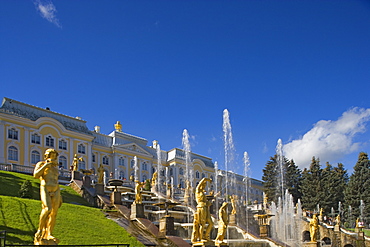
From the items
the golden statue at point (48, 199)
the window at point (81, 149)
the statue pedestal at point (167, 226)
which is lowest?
the statue pedestal at point (167, 226)

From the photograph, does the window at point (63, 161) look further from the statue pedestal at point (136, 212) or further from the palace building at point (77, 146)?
the statue pedestal at point (136, 212)

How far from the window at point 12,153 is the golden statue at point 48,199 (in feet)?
129

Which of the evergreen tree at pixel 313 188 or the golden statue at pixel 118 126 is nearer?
the evergreen tree at pixel 313 188

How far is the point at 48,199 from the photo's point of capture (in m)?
9.15

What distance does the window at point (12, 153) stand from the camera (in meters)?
45.1

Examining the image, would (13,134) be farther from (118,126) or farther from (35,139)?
(118,126)

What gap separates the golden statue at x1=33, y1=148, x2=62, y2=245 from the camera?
8992mm

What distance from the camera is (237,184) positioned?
79.2m

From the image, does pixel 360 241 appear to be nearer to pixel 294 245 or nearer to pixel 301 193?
pixel 294 245

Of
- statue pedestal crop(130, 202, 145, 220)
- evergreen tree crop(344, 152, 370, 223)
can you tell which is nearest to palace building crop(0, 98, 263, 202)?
evergreen tree crop(344, 152, 370, 223)

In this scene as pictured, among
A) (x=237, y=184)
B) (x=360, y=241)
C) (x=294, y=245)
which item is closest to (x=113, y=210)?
(x=294, y=245)

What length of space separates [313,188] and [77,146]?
3268cm

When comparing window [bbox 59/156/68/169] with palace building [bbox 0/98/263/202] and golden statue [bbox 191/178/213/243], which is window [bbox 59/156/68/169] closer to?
palace building [bbox 0/98/263/202]

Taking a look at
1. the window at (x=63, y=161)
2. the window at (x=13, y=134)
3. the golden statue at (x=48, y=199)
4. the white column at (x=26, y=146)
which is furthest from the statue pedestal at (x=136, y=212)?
the window at (x=63, y=161)
